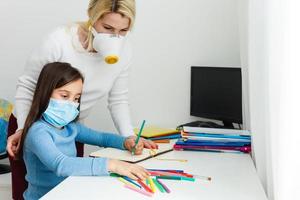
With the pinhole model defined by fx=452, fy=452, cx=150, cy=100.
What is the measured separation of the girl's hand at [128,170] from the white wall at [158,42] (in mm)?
1209

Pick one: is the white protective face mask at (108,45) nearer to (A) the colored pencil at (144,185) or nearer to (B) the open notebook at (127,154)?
(B) the open notebook at (127,154)

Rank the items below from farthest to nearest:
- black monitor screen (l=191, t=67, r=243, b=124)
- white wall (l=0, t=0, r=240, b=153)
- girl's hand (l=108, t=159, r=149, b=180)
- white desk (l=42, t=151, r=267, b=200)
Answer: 1. white wall (l=0, t=0, r=240, b=153)
2. black monitor screen (l=191, t=67, r=243, b=124)
3. girl's hand (l=108, t=159, r=149, b=180)
4. white desk (l=42, t=151, r=267, b=200)

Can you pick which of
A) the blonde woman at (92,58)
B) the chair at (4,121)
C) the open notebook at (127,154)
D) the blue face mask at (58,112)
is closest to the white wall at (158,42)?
the chair at (4,121)

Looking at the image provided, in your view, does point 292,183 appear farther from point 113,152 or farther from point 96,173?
point 113,152

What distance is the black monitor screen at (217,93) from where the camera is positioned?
2.22 m

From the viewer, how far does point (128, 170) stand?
1.30 m

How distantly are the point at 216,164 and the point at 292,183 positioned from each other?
1.69 feet

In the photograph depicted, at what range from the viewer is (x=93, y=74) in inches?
71.8

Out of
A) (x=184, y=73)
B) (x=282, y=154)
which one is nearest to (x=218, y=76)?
(x=184, y=73)

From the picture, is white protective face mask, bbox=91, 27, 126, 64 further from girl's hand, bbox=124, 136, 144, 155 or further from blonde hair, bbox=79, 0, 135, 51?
girl's hand, bbox=124, 136, 144, 155

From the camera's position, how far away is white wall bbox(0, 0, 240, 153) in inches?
94.7

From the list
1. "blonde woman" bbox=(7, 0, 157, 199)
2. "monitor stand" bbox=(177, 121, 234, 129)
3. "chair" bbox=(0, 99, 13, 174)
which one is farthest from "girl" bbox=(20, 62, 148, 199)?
"chair" bbox=(0, 99, 13, 174)

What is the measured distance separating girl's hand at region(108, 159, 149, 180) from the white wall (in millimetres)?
1209

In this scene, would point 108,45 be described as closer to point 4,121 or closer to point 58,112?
point 58,112
